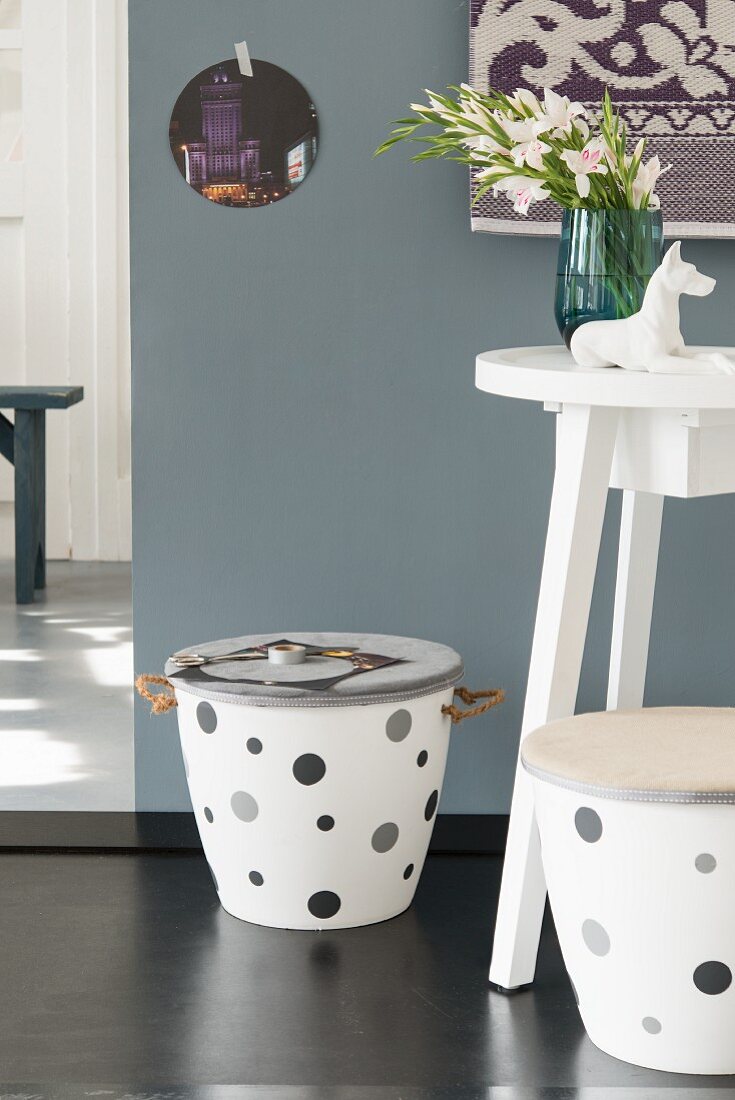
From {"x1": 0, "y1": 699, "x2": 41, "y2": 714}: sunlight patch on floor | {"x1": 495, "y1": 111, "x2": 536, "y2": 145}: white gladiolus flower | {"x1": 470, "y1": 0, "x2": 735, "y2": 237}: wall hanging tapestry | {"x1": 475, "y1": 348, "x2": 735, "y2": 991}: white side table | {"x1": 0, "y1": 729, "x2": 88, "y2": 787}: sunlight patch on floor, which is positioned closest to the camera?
{"x1": 475, "y1": 348, "x2": 735, "y2": 991}: white side table

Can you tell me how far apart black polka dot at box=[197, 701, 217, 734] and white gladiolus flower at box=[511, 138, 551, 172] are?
2.52 feet

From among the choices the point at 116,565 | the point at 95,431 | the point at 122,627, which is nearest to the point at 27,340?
the point at 95,431

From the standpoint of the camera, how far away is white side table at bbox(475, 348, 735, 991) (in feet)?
4.78

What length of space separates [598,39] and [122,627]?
87.8 inches

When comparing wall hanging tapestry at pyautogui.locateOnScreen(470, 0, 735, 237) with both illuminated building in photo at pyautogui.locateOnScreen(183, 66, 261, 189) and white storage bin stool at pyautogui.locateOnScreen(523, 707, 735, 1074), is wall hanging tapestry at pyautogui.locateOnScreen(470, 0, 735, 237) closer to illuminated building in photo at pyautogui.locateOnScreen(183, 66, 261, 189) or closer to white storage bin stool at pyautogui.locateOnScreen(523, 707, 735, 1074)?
illuminated building in photo at pyautogui.locateOnScreen(183, 66, 261, 189)

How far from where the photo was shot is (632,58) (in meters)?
1.93

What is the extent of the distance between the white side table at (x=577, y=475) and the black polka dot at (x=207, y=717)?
1.32ft

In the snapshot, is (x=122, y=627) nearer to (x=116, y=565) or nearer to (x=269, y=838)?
(x=116, y=565)

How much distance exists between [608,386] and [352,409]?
0.67 metres

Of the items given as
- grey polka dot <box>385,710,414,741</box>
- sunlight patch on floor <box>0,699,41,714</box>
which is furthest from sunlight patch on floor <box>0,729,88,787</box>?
grey polka dot <box>385,710,414,741</box>

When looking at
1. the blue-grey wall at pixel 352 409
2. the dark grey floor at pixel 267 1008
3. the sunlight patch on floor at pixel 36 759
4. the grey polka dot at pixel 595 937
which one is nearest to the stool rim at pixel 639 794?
the grey polka dot at pixel 595 937

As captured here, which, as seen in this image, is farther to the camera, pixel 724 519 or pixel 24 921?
pixel 724 519

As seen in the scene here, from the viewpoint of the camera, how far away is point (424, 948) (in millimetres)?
1748

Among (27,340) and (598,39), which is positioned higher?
(598,39)
